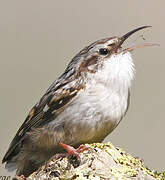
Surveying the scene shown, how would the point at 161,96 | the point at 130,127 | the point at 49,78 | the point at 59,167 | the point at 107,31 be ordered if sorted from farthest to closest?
the point at 107,31
the point at 49,78
the point at 161,96
the point at 130,127
the point at 59,167

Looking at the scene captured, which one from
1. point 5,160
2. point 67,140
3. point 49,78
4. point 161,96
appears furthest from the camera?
point 49,78

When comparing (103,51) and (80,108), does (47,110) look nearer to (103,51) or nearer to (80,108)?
(80,108)

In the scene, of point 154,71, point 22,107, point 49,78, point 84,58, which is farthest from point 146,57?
point 84,58

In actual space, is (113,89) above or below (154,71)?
above

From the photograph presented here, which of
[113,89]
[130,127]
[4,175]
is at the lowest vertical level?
[130,127]

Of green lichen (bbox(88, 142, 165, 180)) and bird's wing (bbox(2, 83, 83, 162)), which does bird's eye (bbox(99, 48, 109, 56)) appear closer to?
bird's wing (bbox(2, 83, 83, 162))

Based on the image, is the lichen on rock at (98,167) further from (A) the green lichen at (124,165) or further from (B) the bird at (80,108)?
(B) the bird at (80,108)

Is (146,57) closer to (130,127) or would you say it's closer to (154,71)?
(154,71)

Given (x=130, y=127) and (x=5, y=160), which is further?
(x=130, y=127)

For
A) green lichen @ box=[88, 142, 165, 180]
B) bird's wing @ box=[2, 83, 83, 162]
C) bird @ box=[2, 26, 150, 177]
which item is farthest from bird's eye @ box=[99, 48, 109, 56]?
green lichen @ box=[88, 142, 165, 180]
